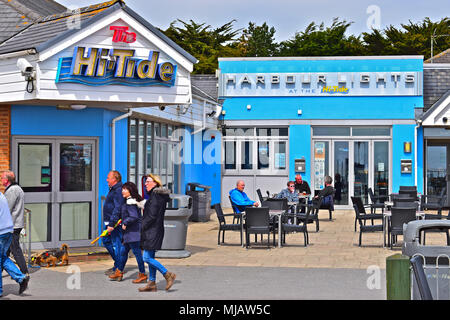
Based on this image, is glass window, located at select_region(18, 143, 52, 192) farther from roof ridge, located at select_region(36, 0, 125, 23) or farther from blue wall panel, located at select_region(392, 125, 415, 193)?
blue wall panel, located at select_region(392, 125, 415, 193)

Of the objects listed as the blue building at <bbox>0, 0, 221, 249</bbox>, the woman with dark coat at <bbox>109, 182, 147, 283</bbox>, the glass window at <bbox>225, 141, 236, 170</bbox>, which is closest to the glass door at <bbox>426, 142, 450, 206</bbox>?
the glass window at <bbox>225, 141, 236, 170</bbox>

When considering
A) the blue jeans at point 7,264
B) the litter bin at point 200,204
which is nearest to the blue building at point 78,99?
the blue jeans at point 7,264

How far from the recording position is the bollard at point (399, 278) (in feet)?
20.0

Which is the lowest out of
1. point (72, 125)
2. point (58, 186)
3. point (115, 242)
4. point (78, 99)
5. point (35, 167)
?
point (115, 242)

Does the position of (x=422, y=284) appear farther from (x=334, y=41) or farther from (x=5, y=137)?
(x=334, y=41)

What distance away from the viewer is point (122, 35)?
12.6 m

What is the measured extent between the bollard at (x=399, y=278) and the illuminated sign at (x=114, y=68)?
7661 mm

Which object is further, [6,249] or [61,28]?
[61,28]

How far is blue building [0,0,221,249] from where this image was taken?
12188 mm

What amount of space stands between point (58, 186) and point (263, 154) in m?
12.7

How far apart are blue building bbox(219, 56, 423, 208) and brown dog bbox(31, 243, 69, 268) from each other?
13812mm

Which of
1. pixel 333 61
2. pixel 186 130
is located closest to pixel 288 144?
pixel 333 61

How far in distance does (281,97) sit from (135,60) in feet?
42.8

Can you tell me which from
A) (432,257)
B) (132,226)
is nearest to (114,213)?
(132,226)
